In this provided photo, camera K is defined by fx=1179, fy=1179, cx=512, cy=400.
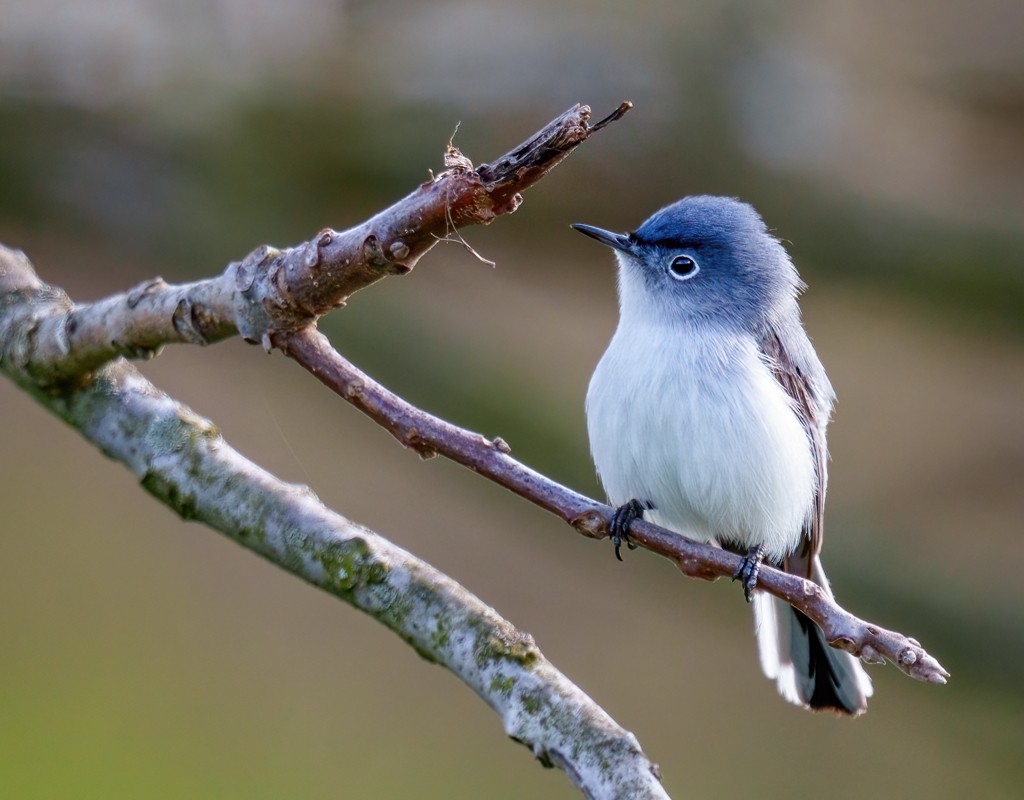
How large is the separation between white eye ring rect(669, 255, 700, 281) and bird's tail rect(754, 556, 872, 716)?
81 cm

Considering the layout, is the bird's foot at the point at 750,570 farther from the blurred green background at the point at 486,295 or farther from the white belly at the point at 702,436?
the blurred green background at the point at 486,295

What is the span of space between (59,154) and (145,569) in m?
1.61

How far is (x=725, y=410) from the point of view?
260 centimetres

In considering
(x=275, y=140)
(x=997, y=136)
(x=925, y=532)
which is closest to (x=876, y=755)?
(x=925, y=532)

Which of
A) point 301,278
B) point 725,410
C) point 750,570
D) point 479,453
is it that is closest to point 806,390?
point 725,410

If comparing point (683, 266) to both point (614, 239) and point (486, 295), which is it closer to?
point (614, 239)

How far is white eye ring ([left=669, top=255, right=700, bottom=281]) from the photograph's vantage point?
2965 millimetres

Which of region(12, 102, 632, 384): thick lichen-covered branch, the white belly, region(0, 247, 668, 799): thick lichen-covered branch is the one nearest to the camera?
region(12, 102, 632, 384): thick lichen-covered branch

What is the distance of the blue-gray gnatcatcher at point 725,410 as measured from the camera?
8.54 ft

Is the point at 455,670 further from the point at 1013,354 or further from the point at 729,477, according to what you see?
the point at 1013,354

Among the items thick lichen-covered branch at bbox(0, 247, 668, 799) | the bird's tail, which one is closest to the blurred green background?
the bird's tail

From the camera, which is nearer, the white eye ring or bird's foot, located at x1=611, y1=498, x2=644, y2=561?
bird's foot, located at x1=611, y1=498, x2=644, y2=561

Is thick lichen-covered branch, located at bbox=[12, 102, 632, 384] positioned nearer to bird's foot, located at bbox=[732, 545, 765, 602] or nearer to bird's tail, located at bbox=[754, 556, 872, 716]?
bird's foot, located at bbox=[732, 545, 765, 602]

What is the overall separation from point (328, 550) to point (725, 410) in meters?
1.05
